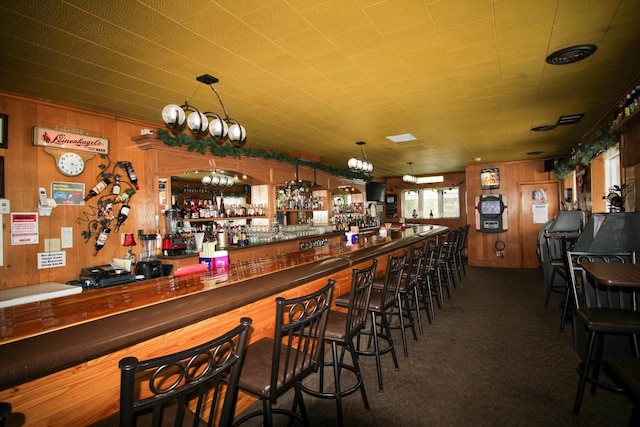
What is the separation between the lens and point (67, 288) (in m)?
3.26

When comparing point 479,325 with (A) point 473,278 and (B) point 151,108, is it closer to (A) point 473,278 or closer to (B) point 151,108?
(A) point 473,278

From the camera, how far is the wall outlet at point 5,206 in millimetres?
3203

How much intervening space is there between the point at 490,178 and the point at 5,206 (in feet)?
30.7

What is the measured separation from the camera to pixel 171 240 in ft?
14.1

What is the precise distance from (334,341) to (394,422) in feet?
2.44

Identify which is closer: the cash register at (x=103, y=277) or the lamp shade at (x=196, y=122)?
the lamp shade at (x=196, y=122)

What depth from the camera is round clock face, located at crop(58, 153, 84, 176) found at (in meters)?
3.63

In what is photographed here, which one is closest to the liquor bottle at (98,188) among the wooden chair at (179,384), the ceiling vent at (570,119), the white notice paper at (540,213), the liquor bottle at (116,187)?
the liquor bottle at (116,187)

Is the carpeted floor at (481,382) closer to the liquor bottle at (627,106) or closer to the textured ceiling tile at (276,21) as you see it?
the liquor bottle at (627,106)

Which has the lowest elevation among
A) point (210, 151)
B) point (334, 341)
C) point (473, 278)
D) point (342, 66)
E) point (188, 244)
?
point (473, 278)

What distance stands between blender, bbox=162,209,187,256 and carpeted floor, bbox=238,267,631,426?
101 inches

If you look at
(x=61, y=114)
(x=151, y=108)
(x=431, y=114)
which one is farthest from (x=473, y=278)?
(x=61, y=114)

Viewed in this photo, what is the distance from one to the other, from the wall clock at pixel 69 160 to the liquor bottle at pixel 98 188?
0.23 m

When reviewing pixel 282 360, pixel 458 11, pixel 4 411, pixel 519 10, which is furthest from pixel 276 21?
pixel 4 411
